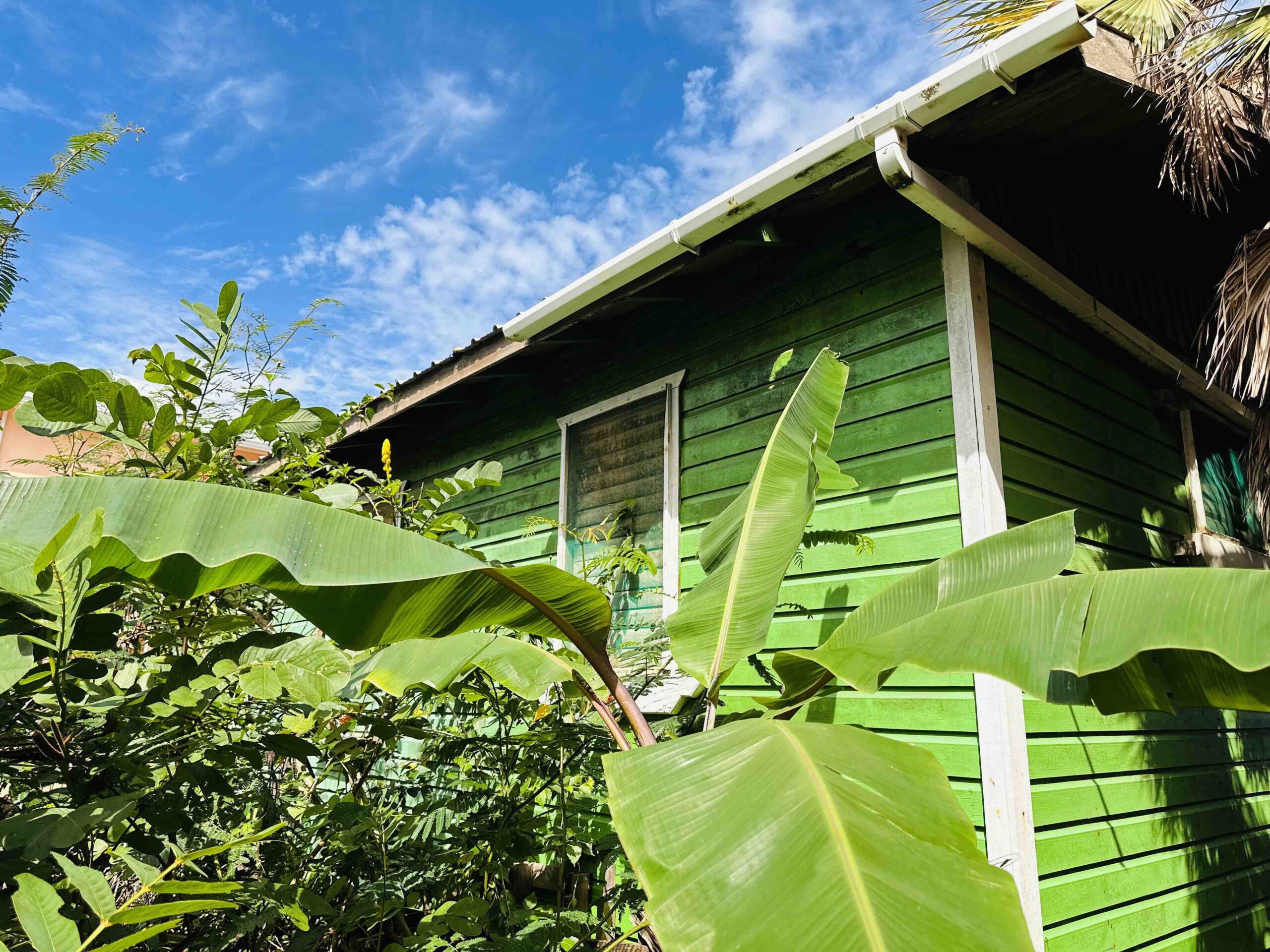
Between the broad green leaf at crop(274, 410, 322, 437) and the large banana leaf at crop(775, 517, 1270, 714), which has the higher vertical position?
the broad green leaf at crop(274, 410, 322, 437)

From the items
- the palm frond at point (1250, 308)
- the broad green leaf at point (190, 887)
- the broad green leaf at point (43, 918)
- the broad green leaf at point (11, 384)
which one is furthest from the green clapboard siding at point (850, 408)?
the broad green leaf at point (11, 384)

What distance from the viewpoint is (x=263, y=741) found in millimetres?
1825

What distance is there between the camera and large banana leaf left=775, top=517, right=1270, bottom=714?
3.88ft

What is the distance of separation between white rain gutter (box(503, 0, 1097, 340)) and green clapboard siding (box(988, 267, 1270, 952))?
912mm

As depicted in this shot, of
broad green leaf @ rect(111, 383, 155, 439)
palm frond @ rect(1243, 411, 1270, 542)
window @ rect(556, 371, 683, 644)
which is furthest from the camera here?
window @ rect(556, 371, 683, 644)

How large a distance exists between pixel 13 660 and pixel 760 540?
161cm

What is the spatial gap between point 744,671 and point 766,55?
277 inches

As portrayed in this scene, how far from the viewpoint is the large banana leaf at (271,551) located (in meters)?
1.26

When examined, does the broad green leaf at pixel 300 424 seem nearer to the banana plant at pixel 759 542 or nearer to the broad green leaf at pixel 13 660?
the broad green leaf at pixel 13 660

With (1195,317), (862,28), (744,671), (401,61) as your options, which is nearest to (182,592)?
(744,671)

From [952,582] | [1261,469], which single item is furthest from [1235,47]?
[952,582]

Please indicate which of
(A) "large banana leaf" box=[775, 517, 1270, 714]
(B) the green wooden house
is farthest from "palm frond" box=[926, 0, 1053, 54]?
(A) "large banana leaf" box=[775, 517, 1270, 714]

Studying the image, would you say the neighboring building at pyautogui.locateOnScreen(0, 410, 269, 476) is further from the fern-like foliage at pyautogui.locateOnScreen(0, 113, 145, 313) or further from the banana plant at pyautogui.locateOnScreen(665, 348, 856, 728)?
the banana plant at pyautogui.locateOnScreen(665, 348, 856, 728)

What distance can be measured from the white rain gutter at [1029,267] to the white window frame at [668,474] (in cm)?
174
